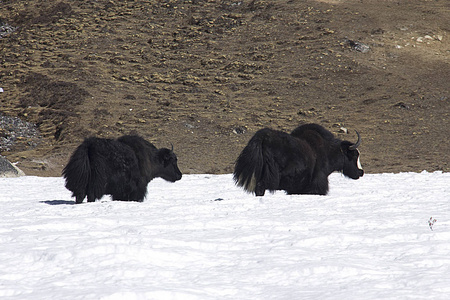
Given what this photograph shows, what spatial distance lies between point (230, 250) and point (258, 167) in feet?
10.7

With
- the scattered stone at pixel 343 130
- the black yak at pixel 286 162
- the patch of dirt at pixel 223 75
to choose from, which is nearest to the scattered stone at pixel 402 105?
the patch of dirt at pixel 223 75

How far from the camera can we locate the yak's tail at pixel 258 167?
25.6 ft

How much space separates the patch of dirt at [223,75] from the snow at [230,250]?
33.9 ft

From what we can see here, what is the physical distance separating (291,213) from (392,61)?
21.4 metres

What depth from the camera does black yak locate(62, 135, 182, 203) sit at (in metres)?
7.46

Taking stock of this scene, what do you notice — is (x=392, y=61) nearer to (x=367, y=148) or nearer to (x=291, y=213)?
(x=367, y=148)

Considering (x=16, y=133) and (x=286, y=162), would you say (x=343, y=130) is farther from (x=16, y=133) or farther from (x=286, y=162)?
(x=286, y=162)

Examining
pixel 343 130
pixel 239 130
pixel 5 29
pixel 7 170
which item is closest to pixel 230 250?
pixel 7 170

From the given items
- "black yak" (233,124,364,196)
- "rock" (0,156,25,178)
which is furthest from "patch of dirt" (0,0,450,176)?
"black yak" (233,124,364,196)

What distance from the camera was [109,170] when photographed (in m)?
7.64

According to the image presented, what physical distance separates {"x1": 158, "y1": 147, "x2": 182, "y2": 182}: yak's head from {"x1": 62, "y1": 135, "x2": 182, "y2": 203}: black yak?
0.85 m

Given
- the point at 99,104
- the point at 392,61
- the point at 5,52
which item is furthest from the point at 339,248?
the point at 5,52

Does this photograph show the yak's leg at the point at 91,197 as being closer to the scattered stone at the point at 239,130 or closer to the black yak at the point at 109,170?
the black yak at the point at 109,170

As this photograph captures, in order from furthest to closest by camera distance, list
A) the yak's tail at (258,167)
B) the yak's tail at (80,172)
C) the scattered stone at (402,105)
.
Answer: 1. the scattered stone at (402,105)
2. the yak's tail at (258,167)
3. the yak's tail at (80,172)
